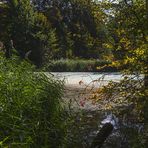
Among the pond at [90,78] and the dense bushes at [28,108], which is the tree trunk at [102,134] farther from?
the pond at [90,78]

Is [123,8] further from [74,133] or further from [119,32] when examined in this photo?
[74,133]

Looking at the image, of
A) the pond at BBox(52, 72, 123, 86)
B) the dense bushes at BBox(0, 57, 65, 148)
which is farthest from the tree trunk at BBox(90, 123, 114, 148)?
the pond at BBox(52, 72, 123, 86)

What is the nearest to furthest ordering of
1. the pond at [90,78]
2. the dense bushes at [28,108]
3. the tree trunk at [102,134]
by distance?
1. the dense bushes at [28,108]
2. the tree trunk at [102,134]
3. the pond at [90,78]

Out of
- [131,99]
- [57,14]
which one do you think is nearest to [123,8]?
[131,99]

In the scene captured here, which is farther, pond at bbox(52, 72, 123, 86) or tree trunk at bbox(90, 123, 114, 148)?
pond at bbox(52, 72, 123, 86)

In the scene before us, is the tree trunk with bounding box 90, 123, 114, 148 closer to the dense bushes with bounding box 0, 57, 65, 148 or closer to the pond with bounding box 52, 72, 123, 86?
the dense bushes with bounding box 0, 57, 65, 148

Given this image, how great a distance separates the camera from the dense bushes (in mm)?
3846

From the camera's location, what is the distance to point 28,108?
4.36 metres

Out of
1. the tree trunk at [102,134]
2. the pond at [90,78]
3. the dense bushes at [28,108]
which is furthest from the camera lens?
the pond at [90,78]

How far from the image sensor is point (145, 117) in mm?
6094

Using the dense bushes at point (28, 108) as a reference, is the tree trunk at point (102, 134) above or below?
below

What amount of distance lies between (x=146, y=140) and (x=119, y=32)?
2.25 metres

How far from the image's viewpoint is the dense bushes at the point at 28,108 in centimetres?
385

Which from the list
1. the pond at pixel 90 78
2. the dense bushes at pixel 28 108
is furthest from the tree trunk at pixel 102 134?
the pond at pixel 90 78
